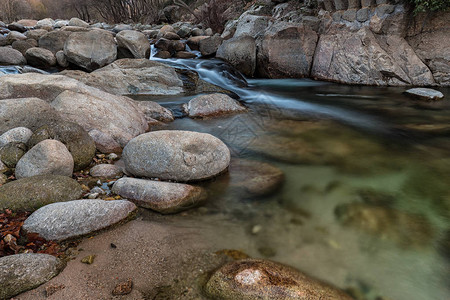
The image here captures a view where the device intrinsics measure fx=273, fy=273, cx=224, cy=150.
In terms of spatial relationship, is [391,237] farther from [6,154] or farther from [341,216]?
[6,154]

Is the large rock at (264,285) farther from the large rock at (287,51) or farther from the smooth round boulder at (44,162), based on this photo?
the large rock at (287,51)

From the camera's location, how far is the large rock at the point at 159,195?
9.53ft

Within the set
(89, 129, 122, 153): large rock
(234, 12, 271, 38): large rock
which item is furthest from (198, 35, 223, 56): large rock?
(89, 129, 122, 153): large rock

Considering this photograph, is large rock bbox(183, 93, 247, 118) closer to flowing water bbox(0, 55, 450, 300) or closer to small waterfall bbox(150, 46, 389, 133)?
flowing water bbox(0, 55, 450, 300)

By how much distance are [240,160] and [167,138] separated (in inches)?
48.4

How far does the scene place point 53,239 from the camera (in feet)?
7.55

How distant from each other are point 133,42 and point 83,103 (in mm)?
7000

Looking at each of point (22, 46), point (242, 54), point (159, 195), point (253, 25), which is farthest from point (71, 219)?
point (253, 25)

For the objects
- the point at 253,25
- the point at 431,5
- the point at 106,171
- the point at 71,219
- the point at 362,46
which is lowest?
the point at 106,171

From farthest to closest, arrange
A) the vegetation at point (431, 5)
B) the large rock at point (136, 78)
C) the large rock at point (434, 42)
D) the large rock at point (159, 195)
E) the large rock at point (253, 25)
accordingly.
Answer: the large rock at point (253, 25)
the large rock at point (434, 42)
the vegetation at point (431, 5)
the large rock at point (136, 78)
the large rock at point (159, 195)

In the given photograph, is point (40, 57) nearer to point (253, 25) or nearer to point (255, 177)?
point (253, 25)

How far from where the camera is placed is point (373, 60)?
30.5 ft

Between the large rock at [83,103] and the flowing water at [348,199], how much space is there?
0.98 m

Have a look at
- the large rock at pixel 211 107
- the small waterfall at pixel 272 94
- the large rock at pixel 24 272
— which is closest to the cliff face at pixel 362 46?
the small waterfall at pixel 272 94
